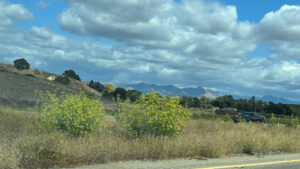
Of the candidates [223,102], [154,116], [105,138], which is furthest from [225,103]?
[105,138]

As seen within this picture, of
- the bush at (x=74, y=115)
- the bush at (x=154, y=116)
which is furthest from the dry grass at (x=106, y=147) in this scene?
the bush at (x=154, y=116)

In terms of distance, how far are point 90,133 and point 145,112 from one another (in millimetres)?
2296

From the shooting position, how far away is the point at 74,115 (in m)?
10.7

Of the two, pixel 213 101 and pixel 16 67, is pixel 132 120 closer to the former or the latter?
pixel 16 67

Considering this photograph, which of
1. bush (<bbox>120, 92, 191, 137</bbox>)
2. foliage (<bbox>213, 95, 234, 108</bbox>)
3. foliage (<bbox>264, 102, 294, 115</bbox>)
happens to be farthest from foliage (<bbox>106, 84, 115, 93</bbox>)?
bush (<bbox>120, 92, 191, 137</bbox>)

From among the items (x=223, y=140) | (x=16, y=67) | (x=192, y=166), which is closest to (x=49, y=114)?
(x=192, y=166)

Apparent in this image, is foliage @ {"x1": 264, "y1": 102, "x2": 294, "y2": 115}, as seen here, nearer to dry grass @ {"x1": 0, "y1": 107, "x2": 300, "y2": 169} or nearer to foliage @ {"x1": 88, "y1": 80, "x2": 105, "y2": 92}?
foliage @ {"x1": 88, "y1": 80, "x2": 105, "y2": 92}

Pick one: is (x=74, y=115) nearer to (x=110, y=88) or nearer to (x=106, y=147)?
(x=106, y=147)

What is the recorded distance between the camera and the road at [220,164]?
8.34 m

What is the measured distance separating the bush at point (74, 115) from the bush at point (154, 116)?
1.40 metres

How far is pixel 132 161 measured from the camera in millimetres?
8945

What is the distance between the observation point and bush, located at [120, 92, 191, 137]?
37.8 ft

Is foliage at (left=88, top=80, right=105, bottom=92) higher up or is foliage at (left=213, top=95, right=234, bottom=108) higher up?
foliage at (left=88, top=80, right=105, bottom=92)

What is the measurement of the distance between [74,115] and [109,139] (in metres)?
1.63
